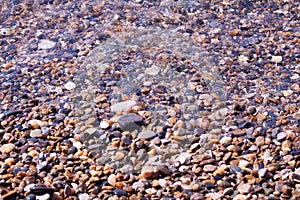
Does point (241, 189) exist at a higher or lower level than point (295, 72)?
lower

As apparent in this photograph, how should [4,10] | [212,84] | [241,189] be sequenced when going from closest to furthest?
[241,189]
[212,84]
[4,10]

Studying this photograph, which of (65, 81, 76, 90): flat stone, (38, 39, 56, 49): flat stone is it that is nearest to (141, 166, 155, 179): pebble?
(65, 81, 76, 90): flat stone

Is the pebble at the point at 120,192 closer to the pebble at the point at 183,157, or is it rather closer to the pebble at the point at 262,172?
the pebble at the point at 183,157

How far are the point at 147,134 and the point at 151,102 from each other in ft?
0.79

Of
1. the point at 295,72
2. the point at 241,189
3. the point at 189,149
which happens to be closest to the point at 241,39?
the point at 295,72

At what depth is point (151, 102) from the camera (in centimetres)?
241

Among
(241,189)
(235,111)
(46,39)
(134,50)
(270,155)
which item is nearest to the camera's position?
(241,189)

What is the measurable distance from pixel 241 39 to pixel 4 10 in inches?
65.4

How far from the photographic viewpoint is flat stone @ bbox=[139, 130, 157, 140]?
2.20 meters

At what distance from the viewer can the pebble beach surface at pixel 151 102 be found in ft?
6.47

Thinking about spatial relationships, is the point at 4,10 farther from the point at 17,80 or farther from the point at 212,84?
the point at 212,84

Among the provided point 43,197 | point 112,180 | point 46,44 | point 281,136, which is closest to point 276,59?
point 281,136

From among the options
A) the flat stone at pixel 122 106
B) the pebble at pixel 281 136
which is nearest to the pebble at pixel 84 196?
the flat stone at pixel 122 106

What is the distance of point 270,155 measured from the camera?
2.04 m
